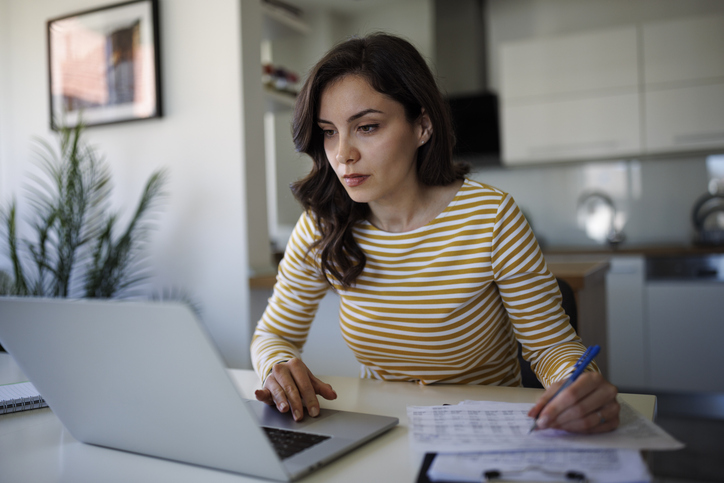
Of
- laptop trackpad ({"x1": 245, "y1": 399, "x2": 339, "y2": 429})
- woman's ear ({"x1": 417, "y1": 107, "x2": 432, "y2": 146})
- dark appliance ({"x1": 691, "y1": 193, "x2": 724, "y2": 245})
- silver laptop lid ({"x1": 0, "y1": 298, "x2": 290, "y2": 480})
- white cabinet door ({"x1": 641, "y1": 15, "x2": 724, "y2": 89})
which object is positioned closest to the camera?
silver laptop lid ({"x1": 0, "y1": 298, "x2": 290, "y2": 480})

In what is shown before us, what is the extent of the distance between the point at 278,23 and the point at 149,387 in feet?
8.43

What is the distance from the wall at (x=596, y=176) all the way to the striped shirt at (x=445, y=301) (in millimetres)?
3318

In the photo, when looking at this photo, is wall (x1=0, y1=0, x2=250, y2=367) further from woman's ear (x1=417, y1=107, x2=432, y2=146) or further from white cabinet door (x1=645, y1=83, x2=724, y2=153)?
white cabinet door (x1=645, y1=83, x2=724, y2=153)

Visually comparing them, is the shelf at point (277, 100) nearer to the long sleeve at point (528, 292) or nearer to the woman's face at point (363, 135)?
the woman's face at point (363, 135)

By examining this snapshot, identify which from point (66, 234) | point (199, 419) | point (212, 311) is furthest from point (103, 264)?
→ point (199, 419)

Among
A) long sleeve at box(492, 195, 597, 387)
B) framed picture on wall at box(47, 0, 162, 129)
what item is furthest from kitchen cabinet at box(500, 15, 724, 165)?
long sleeve at box(492, 195, 597, 387)

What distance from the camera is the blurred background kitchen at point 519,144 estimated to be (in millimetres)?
2527

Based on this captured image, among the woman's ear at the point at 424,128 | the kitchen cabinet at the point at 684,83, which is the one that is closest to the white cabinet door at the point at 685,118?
the kitchen cabinet at the point at 684,83

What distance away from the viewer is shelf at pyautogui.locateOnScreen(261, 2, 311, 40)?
2791 millimetres

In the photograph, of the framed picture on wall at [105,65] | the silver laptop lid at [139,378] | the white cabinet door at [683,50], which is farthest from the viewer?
the white cabinet door at [683,50]

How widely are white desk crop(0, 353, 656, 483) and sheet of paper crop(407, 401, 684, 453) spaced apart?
3 centimetres

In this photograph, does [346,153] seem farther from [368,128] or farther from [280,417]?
[280,417]

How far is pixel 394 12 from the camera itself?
4.73 meters

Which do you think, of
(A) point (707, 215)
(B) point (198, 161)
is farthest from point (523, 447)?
(A) point (707, 215)
